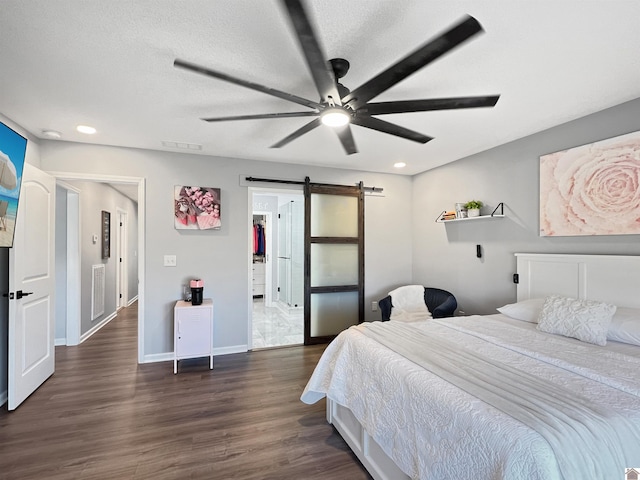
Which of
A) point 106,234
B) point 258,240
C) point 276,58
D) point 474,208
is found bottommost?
point 258,240

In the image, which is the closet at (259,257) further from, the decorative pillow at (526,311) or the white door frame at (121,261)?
the decorative pillow at (526,311)

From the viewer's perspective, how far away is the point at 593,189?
265cm

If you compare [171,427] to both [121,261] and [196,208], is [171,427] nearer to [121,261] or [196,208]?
[196,208]

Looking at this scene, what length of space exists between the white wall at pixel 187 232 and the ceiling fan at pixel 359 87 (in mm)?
2015

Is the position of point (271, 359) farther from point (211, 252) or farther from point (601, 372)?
point (601, 372)

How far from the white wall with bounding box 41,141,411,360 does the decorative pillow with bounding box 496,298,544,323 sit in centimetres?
265

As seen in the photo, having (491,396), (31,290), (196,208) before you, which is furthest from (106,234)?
(491,396)

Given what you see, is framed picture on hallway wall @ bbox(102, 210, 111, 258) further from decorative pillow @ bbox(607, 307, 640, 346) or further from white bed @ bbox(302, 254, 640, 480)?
decorative pillow @ bbox(607, 307, 640, 346)

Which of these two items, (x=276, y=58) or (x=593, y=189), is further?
(x=593, y=189)

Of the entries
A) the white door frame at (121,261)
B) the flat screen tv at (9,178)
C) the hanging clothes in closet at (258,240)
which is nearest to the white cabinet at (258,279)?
the hanging clothes in closet at (258,240)

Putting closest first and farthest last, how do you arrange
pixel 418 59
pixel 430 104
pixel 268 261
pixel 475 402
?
1. pixel 475 402
2. pixel 418 59
3. pixel 430 104
4. pixel 268 261

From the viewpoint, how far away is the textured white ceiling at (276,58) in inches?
59.9

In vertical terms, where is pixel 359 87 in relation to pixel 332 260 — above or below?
above

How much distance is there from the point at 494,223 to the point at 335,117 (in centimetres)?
260
